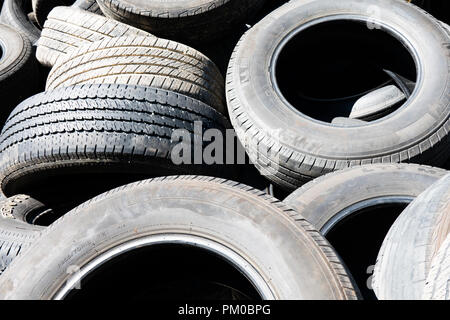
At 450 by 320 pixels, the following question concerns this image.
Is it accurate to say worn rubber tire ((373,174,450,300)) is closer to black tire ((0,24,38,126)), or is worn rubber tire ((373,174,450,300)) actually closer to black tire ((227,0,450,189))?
black tire ((227,0,450,189))

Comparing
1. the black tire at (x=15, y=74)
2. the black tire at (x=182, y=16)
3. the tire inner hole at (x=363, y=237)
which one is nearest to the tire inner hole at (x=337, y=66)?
the black tire at (x=182, y=16)

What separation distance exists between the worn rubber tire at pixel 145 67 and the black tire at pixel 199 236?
0.93m

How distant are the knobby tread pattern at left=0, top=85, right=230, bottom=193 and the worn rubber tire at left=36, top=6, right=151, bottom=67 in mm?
591

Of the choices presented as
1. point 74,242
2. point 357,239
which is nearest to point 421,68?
point 357,239

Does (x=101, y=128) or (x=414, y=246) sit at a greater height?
(x=101, y=128)

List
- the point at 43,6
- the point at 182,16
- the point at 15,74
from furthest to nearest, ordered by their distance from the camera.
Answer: the point at 43,6
the point at 15,74
the point at 182,16

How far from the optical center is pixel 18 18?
415 centimetres

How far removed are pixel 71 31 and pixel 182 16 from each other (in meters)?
0.74

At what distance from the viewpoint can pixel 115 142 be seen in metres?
2.37

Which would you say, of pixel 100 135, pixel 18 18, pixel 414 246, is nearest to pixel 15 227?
pixel 100 135

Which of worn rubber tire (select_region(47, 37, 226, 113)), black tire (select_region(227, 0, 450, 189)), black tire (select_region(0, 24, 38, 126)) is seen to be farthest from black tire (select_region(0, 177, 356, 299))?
black tire (select_region(0, 24, 38, 126))

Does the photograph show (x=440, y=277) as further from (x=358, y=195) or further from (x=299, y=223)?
(x=358, y=195)

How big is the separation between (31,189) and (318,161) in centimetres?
152

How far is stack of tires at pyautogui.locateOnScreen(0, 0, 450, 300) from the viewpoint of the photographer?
1.68 metres
